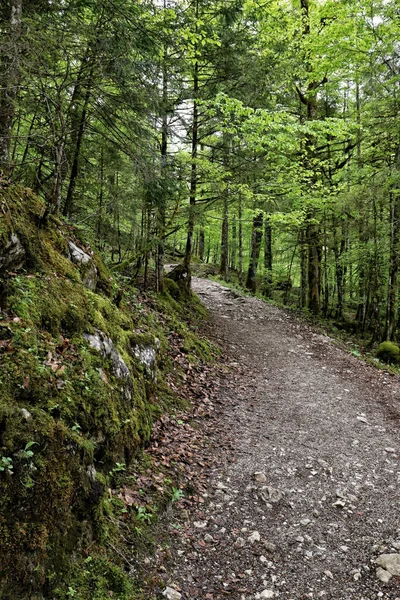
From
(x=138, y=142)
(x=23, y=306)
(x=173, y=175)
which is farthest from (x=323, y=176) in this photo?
(x=23, y=306)

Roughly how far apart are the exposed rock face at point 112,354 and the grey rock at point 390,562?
329cm

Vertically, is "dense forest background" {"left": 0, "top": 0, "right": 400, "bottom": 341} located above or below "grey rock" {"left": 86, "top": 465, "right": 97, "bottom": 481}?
above

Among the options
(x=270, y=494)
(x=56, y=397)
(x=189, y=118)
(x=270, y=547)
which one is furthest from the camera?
(x=189, y=118)

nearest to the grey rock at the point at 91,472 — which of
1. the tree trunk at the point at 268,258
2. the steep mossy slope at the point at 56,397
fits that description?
the steep mossy slope at the point at 56,397

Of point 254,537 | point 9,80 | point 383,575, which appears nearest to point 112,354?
point 254,537

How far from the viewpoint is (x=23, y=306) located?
369 centimetres

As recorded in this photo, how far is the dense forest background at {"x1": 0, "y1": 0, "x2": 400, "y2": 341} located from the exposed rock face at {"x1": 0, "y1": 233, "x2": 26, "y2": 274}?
3.08 feet

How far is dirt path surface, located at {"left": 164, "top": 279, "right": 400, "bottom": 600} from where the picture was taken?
3.48 m

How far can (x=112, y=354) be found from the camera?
185 inches

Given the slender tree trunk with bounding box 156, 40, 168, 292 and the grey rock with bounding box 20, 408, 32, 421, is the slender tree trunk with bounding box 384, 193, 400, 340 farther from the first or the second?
the grey rock with bounding box 20, 408, 32, 421

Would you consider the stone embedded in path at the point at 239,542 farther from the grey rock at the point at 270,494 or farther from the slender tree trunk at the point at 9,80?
the slender tree trunk at the point at 9,80

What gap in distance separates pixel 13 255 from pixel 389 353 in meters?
12.0

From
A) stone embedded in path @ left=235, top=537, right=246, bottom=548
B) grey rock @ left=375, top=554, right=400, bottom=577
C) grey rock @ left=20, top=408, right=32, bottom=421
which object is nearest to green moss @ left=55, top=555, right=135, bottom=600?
grey rock @ left=20, top=408, right=32, bottom=421

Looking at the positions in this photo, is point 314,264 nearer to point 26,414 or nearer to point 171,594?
point 171,594
